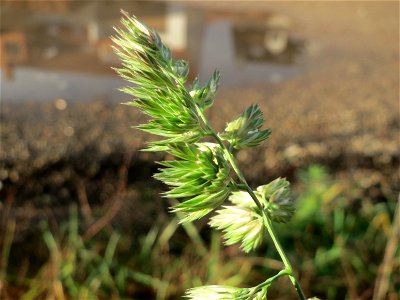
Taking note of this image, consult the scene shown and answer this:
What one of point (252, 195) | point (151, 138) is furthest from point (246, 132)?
point (151, 138)

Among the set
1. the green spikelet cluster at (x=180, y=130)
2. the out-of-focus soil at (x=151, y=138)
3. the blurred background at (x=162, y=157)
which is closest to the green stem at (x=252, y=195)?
the green spikelet cluster at (x=180, y=130)

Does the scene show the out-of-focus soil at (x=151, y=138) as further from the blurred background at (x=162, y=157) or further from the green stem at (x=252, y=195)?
the green stem at (x=252, y=195)

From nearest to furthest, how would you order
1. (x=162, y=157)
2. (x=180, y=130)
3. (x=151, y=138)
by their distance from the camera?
(x=180, y=130) → (x=162, y=157) → (x=151, y=138)

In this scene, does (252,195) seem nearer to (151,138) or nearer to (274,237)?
(274,237)

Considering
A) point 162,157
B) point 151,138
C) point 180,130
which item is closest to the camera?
point 180,130

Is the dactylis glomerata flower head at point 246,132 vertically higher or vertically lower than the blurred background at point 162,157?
higher

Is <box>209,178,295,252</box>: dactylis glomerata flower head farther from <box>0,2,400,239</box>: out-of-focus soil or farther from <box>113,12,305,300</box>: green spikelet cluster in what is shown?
<box>0,2,400,239</box>: out-of-focus soil

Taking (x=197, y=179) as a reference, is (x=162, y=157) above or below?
below

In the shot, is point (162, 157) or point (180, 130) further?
point (162, 157)
